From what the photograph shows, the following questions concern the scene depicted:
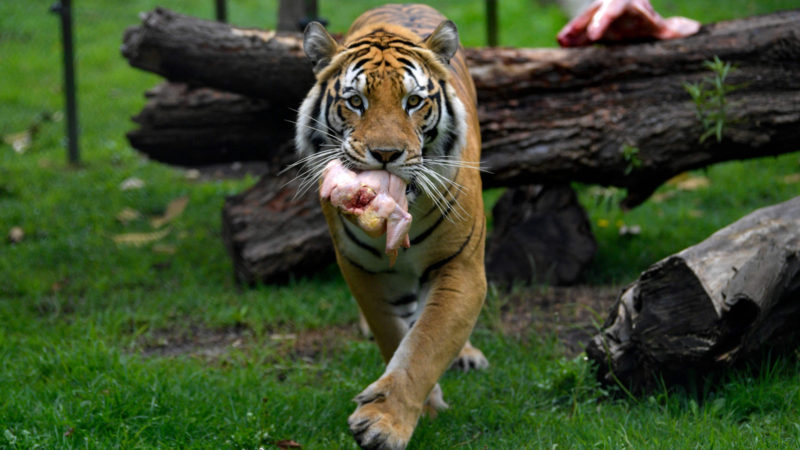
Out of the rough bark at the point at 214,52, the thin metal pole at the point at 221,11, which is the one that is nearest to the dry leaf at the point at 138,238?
the rough bark at the point at 214,52

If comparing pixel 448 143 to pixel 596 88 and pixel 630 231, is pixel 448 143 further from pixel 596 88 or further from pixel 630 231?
pixel 630 231

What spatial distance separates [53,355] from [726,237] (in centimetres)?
333

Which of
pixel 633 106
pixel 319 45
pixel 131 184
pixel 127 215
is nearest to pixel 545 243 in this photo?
pixel 633 106

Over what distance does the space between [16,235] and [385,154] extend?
4502 millimetres

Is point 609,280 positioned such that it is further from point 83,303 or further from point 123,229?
point 123,229

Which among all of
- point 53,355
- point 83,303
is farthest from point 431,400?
point 83,303

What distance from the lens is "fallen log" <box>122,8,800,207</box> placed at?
16.7 feet

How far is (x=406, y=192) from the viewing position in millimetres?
3193

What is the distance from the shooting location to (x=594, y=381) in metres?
3.83

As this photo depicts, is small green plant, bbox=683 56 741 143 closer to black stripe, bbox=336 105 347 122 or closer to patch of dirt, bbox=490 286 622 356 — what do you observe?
patch of dirt, bbox=490 286 622 356

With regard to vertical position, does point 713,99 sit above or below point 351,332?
above

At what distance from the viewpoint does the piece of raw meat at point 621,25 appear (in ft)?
17.3

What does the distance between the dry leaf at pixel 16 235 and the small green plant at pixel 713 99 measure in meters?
5.04

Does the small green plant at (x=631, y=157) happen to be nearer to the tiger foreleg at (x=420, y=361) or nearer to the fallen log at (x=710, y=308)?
the fallen log at (x=710, y=308)
